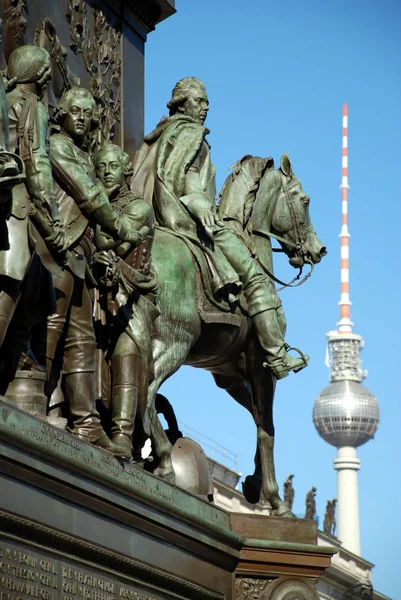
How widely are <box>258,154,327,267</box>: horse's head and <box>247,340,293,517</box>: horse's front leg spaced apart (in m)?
1.54

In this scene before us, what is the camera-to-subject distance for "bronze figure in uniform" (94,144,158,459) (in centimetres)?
1689

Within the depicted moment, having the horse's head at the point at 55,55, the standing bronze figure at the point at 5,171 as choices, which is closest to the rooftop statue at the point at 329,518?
the horse's head at the point at 55,55

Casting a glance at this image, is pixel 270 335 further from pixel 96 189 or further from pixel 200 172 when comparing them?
pixel 96 189

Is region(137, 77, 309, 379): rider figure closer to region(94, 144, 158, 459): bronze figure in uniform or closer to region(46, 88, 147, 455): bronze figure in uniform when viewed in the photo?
region(94, 144, 158, 459): bronze figure in uniform

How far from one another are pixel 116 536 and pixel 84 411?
1.18 metres

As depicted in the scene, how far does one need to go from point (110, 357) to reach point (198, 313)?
1.48 m

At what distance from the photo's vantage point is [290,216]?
2028 centimetres

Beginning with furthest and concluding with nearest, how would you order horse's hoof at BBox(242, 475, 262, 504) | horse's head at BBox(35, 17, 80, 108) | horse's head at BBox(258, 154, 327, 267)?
1. horse's head at BBox(258, 154, 327, 267)
2. horse's hoof at BBox(242, 475, 262, 504)
3. horse's head at BBox(35, 17, 80, 108)

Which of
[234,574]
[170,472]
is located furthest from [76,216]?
[234,574]

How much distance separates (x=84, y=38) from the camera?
1942 centimetres

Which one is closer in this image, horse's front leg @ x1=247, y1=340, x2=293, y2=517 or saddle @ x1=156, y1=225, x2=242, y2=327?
saddle @ x1=156, y1=225, x2=242, y2=327

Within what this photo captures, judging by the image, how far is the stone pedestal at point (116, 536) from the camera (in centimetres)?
1420

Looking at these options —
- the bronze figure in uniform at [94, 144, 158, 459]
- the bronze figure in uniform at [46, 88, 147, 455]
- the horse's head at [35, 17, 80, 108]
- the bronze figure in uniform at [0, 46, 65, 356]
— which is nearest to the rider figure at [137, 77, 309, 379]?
the bronze figure in uniform at [94, 144, 158, 459]

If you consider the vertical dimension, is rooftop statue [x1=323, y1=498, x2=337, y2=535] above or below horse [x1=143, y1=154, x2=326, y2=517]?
Answer: above
